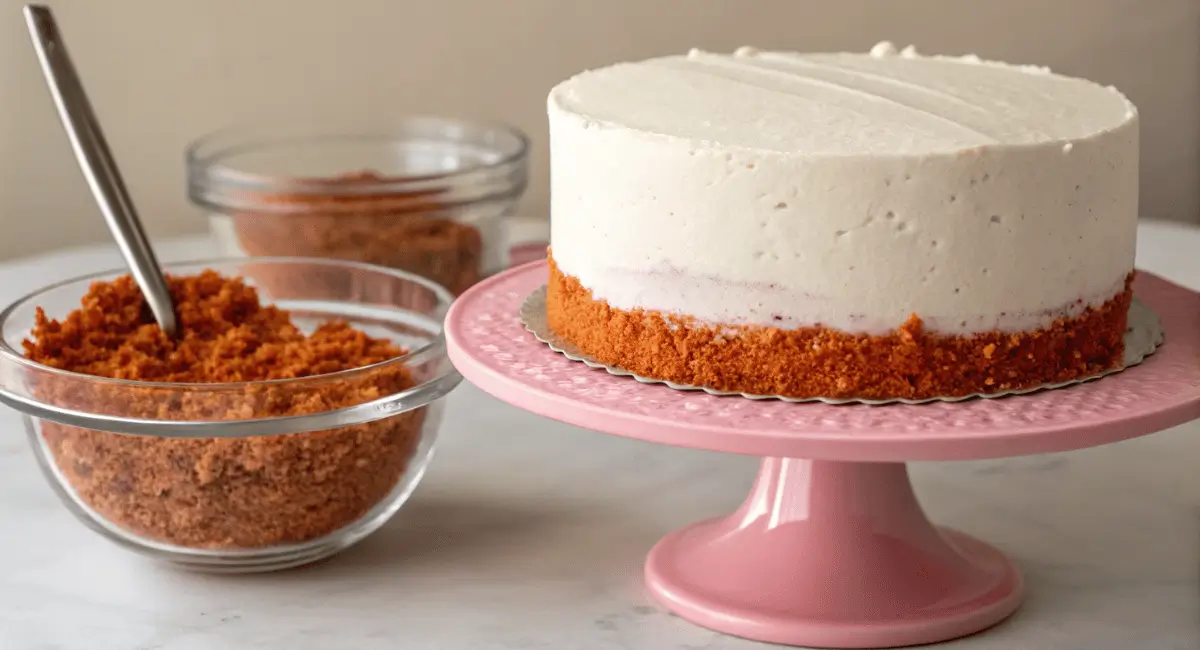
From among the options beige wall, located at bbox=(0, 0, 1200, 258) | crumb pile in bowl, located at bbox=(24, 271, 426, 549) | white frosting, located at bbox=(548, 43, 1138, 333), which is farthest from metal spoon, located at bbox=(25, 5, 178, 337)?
beige wall, located at bbox=(0, 0, 1200, 258)

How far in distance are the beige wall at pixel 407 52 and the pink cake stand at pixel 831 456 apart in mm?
1212

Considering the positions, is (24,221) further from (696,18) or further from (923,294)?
(923,294)

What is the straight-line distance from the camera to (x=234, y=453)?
1135mm

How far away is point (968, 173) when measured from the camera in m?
0.96

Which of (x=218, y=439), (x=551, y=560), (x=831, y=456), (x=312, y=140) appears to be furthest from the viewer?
(x=312, y=140)

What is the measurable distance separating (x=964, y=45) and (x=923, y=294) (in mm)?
1617

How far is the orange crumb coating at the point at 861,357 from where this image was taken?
3.26 ft

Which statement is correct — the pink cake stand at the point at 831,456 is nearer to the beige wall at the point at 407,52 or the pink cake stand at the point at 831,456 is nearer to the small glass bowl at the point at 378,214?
the small glass bowl at the point at 378,214

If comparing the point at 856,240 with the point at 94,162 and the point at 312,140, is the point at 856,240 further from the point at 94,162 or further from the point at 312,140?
the point at 312,140

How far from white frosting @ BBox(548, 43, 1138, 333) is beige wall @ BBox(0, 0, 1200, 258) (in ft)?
4.59

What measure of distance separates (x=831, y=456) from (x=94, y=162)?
2.39 feet

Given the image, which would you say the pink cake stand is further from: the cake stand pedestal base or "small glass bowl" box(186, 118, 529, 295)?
"small glass bowl" box(186, 118, 529, 295)

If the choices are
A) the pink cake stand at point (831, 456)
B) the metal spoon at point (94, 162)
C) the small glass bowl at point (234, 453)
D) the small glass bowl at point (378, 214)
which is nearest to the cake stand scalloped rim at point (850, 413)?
the pink cake stand at point (831, 456)

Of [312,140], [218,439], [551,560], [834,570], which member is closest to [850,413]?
[834,570]
